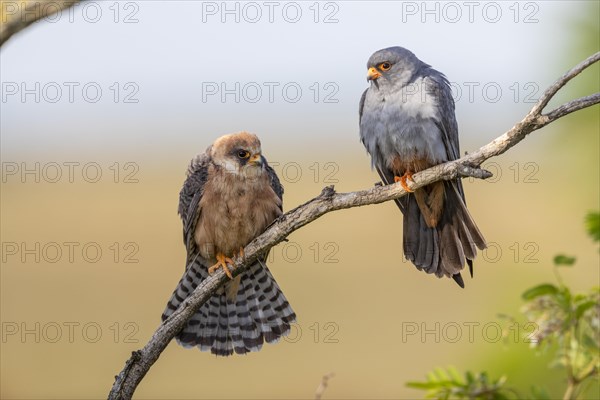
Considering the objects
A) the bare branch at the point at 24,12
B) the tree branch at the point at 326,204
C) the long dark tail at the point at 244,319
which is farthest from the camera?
the long dark tail at the point at 244,319

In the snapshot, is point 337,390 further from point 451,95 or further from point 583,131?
point 451,95

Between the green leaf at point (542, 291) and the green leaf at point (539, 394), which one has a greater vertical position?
the green leaf at point (542, 291)

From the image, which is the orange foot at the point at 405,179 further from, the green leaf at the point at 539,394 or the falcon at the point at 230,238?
the green leaf at the point at 539,394

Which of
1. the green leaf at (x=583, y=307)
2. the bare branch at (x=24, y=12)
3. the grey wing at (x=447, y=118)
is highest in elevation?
the grey wing at (x=447, y=118)

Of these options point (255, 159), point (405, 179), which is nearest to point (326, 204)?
point (405, 179)

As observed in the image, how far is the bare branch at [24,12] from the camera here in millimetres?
2730

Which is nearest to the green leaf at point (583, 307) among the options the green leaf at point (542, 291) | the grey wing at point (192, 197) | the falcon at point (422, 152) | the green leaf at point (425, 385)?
the green leaf at point (542, 291)

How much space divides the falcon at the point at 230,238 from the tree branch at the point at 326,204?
691mm

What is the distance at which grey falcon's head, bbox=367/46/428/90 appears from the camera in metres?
5.21

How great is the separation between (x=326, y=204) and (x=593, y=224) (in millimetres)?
1239

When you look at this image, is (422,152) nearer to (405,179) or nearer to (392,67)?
(405,179)

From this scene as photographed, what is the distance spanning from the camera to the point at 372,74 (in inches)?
209

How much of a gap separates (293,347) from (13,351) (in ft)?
14.6

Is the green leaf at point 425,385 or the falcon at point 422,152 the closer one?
the green leaf at point 425,385
